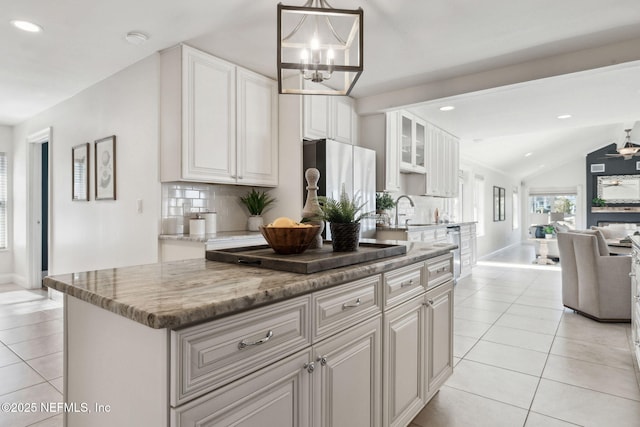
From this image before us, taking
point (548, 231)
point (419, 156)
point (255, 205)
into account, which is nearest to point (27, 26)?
point (255, 205)

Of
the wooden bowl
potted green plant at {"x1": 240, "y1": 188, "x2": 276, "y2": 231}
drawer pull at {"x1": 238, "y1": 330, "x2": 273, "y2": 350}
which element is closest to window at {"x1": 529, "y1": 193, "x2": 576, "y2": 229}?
potted green plant at {"x1": 240, "y1": 188, "x2": 276, "y2": 231}

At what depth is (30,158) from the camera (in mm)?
5086

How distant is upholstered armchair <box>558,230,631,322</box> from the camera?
3.60 metres

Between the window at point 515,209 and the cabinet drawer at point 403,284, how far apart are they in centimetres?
1198

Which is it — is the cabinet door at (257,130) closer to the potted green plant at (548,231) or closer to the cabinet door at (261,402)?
the cabinet door at (261,402)

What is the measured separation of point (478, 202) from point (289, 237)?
340 inches

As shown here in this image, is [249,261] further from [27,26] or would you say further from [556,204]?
[556,204]

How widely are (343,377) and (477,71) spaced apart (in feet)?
10.8

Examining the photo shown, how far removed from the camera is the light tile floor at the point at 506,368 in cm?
204

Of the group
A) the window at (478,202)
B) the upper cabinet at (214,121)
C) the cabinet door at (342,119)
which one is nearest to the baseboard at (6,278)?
the upper cabinet at (214,121)

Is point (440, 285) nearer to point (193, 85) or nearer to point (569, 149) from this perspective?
point (193, 85)

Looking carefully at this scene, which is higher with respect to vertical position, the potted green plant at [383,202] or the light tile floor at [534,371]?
the potted green plant at [383,202]

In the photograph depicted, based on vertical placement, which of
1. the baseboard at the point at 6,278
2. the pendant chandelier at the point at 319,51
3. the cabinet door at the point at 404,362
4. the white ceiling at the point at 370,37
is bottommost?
the baseboard at the point at 6,278

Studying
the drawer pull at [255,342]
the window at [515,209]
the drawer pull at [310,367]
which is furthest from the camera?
the window at [515,209]
